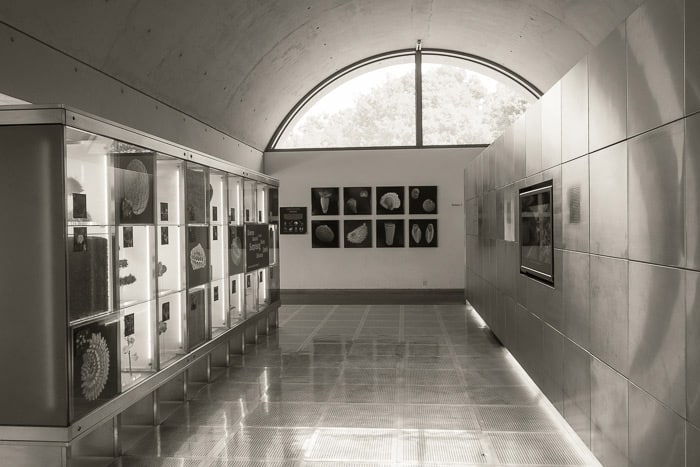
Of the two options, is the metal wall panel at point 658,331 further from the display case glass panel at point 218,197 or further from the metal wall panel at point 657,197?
the display case glass panel at point 218,197

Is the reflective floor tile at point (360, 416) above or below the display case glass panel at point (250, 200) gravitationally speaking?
below

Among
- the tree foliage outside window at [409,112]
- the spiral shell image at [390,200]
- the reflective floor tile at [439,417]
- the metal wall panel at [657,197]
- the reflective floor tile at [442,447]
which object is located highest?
the tree foliage outside window at [409,112]

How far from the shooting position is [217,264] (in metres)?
7.77

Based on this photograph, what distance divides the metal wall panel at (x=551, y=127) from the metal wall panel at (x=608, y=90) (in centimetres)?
87

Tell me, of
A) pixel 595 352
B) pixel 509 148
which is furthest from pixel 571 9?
pixel 595 352

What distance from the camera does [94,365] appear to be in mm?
4547

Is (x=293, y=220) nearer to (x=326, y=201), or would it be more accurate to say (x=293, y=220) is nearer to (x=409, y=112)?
(x=326, y=201)

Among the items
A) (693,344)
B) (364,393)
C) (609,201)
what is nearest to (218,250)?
(364,393)

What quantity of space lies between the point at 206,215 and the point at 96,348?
278cm

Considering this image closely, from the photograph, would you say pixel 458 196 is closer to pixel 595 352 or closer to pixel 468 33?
pixel 468 33

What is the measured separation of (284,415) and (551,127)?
343 cm

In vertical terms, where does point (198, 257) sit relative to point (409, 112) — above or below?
below

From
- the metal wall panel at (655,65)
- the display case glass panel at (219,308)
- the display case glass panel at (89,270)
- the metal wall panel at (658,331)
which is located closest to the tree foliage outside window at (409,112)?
the display case glass panel at (219,308)

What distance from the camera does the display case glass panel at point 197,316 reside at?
21.6 ft
